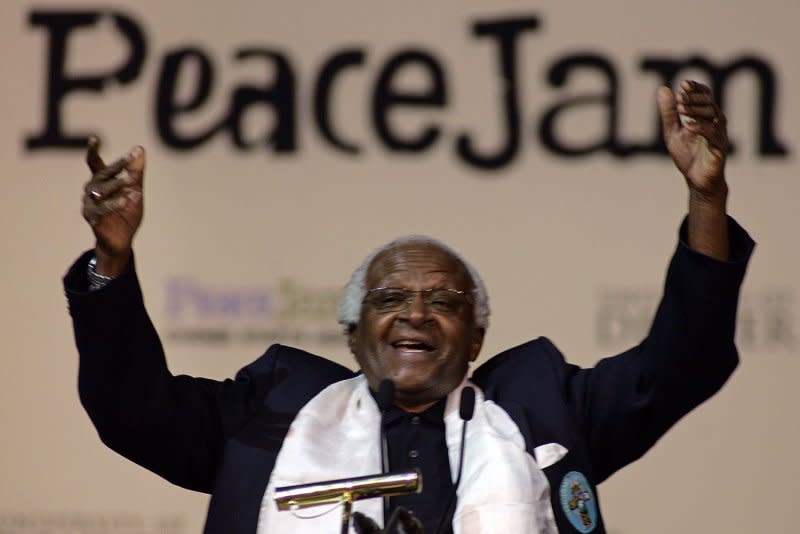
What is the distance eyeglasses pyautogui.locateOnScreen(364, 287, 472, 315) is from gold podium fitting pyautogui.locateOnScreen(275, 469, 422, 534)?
858 millimetres

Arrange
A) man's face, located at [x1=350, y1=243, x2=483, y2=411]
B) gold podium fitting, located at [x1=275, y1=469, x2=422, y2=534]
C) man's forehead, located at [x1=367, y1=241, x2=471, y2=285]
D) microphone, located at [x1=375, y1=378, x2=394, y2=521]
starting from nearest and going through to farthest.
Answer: gold podium fitting, located at [x1=275, y1=469, x2=422, y2=534] < microphone, located at [x1=375, y1=378, x2=394, y2=521] < man's face, located at [x1=350, y1=243, x2=483, y2=411] < man's forehead, located at [x1=367, y1=241, x2=471, y2=285]

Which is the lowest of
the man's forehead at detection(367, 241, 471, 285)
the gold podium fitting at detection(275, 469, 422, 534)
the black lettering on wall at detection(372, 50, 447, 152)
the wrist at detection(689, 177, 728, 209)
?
the gold podium fitting at detection(275, 469, 422, 534)

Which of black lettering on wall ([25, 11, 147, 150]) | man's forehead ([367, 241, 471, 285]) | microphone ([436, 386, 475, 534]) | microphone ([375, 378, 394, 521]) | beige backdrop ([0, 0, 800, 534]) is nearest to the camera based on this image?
microphone ([375, 378, 394, 521])

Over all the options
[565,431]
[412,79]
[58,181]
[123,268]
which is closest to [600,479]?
[565,431]

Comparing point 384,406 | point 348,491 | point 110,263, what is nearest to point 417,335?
point 384,406

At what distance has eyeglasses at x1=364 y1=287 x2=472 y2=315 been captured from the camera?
310 centimetres

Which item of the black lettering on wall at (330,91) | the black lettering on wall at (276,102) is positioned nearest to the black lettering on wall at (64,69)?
the black lettering on wall at (276,102)

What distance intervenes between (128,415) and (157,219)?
1831 mm

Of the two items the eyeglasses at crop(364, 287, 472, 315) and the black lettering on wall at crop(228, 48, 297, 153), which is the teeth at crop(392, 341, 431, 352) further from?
the black lettering on wall at crop(228, 48, 297, 153)

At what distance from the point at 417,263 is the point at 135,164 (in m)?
0.74

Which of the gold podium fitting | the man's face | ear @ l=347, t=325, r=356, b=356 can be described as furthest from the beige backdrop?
the gold podium fitting

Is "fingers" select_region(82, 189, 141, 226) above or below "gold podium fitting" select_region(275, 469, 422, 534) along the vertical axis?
above

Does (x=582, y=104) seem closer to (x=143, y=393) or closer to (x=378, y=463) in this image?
(x=378, y=463)

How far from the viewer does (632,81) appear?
180 inches
